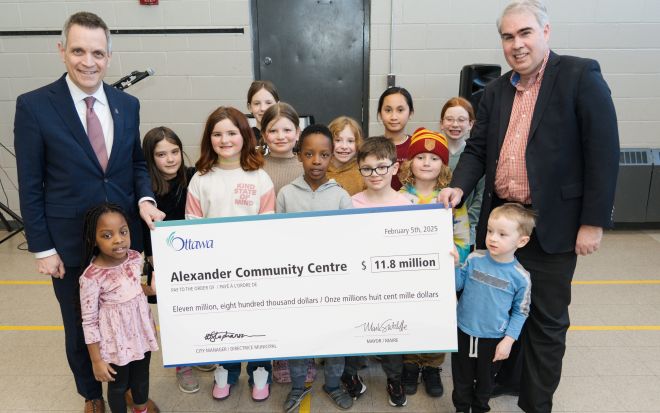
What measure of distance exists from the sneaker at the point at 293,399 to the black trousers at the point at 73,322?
0.90 m

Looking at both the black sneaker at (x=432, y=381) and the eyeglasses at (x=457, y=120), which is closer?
the black sneaker at (x=432, y=381)

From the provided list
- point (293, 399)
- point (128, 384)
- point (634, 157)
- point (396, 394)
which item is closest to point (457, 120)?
point (396, 394)

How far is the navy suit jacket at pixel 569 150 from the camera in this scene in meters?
1.71

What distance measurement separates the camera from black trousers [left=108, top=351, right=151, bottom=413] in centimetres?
191

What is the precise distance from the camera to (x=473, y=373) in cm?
199

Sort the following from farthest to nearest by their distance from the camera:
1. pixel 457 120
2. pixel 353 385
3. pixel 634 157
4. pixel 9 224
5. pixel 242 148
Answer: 1. pixel 9 224
2. pixel 634 157
3. pixel 457 120
4. pixel 353 385
5. pixel 242 148

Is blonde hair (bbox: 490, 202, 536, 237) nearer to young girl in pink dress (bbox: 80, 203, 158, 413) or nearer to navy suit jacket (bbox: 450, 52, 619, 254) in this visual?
navy suit jacket (bbox: 450, 52, 619, 254)

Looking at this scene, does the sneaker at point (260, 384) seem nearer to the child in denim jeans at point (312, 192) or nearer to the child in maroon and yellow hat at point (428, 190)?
the child in denim jeans at point (312, 192)

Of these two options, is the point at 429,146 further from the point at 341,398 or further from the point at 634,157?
the point at 634,157

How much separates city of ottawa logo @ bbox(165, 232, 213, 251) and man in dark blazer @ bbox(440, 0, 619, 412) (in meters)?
0.98

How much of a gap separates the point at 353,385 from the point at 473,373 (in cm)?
59

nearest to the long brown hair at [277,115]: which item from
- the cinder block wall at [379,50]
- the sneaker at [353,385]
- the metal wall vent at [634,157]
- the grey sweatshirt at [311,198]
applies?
the grey sweatshirt at [311,198]

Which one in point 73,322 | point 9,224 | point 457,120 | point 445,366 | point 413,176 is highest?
point 457,120

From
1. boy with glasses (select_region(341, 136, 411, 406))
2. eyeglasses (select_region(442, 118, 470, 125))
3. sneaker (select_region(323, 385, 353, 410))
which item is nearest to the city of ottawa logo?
boy with glasses (select_region(341, 136, 411, 406))
